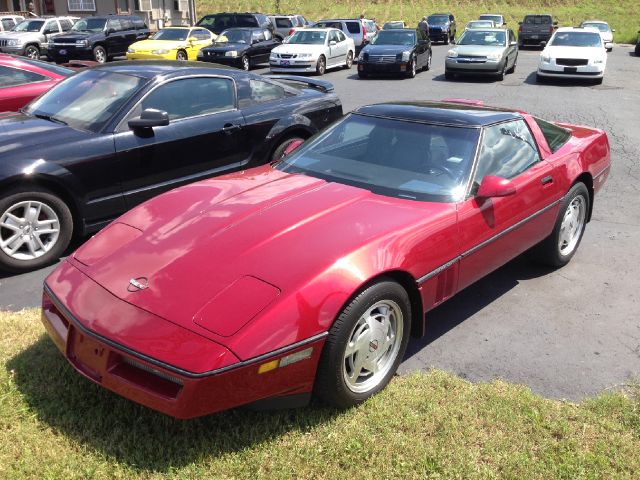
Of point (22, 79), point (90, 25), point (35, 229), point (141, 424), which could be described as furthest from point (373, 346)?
point (90, 25)

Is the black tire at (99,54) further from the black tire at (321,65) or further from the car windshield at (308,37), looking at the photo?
the black tire at (321,65)

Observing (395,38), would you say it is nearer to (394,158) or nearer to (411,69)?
(411,69)

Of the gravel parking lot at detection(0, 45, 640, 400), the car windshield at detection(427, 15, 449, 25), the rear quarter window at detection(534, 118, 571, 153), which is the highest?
the car windshield at detection(427, 15, 449, 25)

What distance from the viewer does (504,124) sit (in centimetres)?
430

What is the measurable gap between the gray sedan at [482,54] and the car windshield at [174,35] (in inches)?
343

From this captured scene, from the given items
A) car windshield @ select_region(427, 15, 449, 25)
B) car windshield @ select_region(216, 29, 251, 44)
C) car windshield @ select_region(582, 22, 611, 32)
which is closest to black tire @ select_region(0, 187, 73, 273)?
car windshield @ select_region(216, 29, 251, 44)

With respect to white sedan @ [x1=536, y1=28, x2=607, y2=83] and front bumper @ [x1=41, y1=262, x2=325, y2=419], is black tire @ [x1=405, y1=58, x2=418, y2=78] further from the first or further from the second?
front bumper @ [x1=41, y1=262, x2=325, y2=419]

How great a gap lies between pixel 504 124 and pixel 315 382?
2.50 meters

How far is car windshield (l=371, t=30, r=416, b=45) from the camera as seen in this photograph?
1828 centimetres

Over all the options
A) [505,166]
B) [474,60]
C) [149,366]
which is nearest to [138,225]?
[149,366]

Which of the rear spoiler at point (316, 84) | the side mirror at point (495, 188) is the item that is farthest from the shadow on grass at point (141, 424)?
the rear spoiler at point (316, 84)

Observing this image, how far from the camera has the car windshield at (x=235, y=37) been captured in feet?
65.1

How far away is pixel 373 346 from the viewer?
3.10 metres

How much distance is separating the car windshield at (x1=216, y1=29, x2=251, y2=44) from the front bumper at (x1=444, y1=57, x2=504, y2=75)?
686cm
